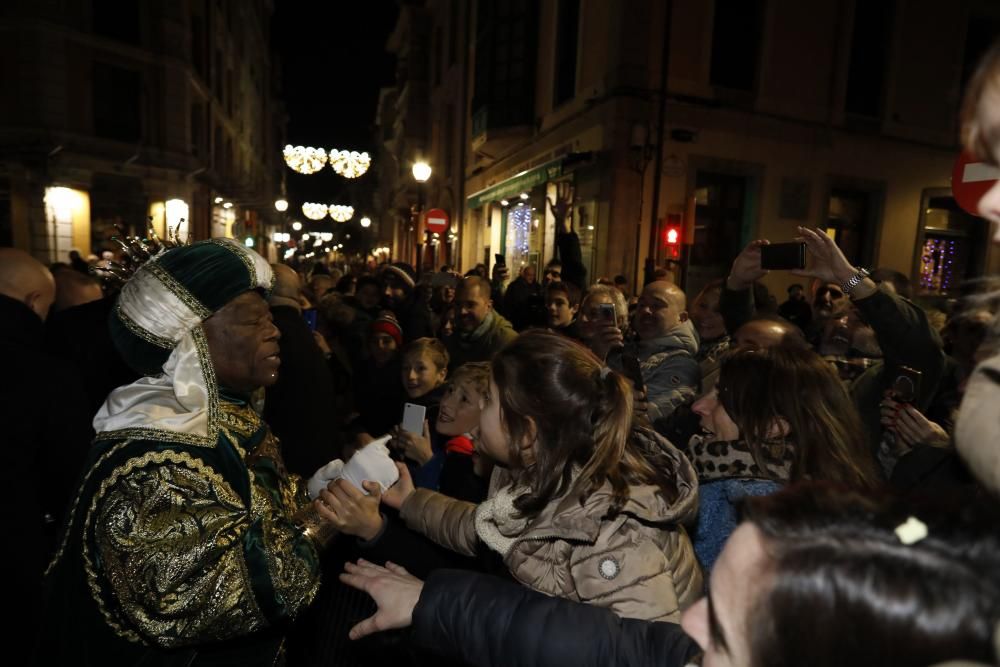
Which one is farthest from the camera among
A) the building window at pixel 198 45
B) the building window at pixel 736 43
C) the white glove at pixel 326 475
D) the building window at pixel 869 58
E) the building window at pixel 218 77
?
the building window at pixel 218 77

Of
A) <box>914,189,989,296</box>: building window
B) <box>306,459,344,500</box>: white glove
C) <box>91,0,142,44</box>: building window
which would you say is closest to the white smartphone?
<box>306,459,344,500</box>: white glove

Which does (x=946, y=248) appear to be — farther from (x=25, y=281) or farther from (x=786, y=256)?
(x=25, y=281)

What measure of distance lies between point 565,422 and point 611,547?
38 centimetres

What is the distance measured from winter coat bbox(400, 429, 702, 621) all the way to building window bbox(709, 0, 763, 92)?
12279mm

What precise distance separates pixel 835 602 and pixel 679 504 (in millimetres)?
838

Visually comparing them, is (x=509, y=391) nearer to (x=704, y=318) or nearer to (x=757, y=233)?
(x=704, y=318)

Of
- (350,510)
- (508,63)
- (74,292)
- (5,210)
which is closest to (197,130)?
Answer: (5,210)

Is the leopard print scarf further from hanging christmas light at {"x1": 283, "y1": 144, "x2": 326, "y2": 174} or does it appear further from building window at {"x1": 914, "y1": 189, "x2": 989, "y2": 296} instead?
building window at {"x1": 914, "y1": 189, "x2": 989, "y2": 296}

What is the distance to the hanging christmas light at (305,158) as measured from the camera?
13.3m

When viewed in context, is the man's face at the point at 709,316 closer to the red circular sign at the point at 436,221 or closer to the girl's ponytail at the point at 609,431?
the girl's ponytail at the point at 609,431

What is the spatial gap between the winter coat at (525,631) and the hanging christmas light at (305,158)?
13267mm

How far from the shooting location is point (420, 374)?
3.74m

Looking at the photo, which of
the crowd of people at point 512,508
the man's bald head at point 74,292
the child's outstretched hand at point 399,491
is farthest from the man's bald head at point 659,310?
the man's bald head at point 74,292

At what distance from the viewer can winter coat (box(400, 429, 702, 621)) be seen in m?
1.47
